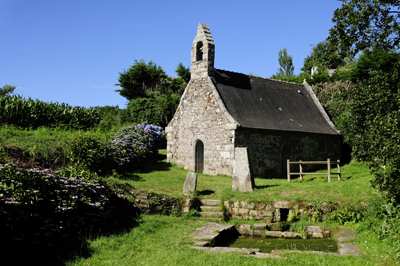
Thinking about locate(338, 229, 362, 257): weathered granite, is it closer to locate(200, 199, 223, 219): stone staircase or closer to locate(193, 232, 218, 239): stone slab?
locate(193, 232, 218, 239): stone slab

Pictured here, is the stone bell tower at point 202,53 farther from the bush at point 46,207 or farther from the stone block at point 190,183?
the bush at point 46,207

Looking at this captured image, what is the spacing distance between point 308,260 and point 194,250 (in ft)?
7.42

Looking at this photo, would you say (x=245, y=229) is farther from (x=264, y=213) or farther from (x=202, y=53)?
(x=202, y=53)

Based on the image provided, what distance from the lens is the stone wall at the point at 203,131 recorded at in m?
17.7

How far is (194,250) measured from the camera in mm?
7344

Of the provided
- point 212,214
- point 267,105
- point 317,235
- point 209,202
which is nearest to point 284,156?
point 267,105

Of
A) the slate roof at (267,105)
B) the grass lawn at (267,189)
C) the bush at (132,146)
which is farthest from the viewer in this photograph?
the slate roof at (267,105)

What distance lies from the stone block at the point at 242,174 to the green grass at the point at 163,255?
3.79 metres

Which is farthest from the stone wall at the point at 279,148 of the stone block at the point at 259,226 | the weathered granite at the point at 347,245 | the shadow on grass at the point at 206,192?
the weathered granite at the point at 347,245

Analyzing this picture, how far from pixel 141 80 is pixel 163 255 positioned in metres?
26.0

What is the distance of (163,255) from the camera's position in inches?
277

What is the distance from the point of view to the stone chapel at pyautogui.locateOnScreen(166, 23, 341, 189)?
17.8 metres

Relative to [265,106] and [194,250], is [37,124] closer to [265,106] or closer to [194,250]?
[265,106]

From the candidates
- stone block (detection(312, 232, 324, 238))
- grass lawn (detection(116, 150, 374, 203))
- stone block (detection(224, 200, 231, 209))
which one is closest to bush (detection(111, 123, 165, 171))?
grass lawn (detection(116, 150, 374, 203))
